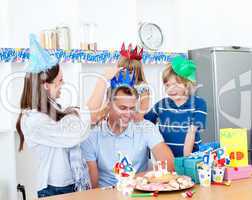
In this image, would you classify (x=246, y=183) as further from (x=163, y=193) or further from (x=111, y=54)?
(x=111, y=54)

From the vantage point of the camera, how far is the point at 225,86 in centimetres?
390

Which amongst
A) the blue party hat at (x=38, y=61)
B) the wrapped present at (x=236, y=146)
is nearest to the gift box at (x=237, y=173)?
the wrapped present at (x=236, y=146)

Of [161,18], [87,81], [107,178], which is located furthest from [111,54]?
[107,178]

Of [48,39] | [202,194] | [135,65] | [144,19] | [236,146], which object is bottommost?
[202,194]

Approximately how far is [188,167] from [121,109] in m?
0.59

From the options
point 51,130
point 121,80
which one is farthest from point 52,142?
point 121,80

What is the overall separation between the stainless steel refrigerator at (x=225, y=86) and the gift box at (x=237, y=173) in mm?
1816

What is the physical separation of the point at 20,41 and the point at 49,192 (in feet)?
5.12

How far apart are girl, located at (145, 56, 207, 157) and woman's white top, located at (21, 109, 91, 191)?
740 millimetres

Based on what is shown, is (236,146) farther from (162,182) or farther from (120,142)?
(120,142)

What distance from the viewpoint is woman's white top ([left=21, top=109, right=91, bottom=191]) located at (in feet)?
6.69

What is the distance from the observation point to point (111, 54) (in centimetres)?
339

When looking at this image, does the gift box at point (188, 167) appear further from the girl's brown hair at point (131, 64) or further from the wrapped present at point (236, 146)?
the girl's brown hair at point (131, 64)

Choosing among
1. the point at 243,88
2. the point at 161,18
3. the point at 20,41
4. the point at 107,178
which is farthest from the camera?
the point at 161,18
